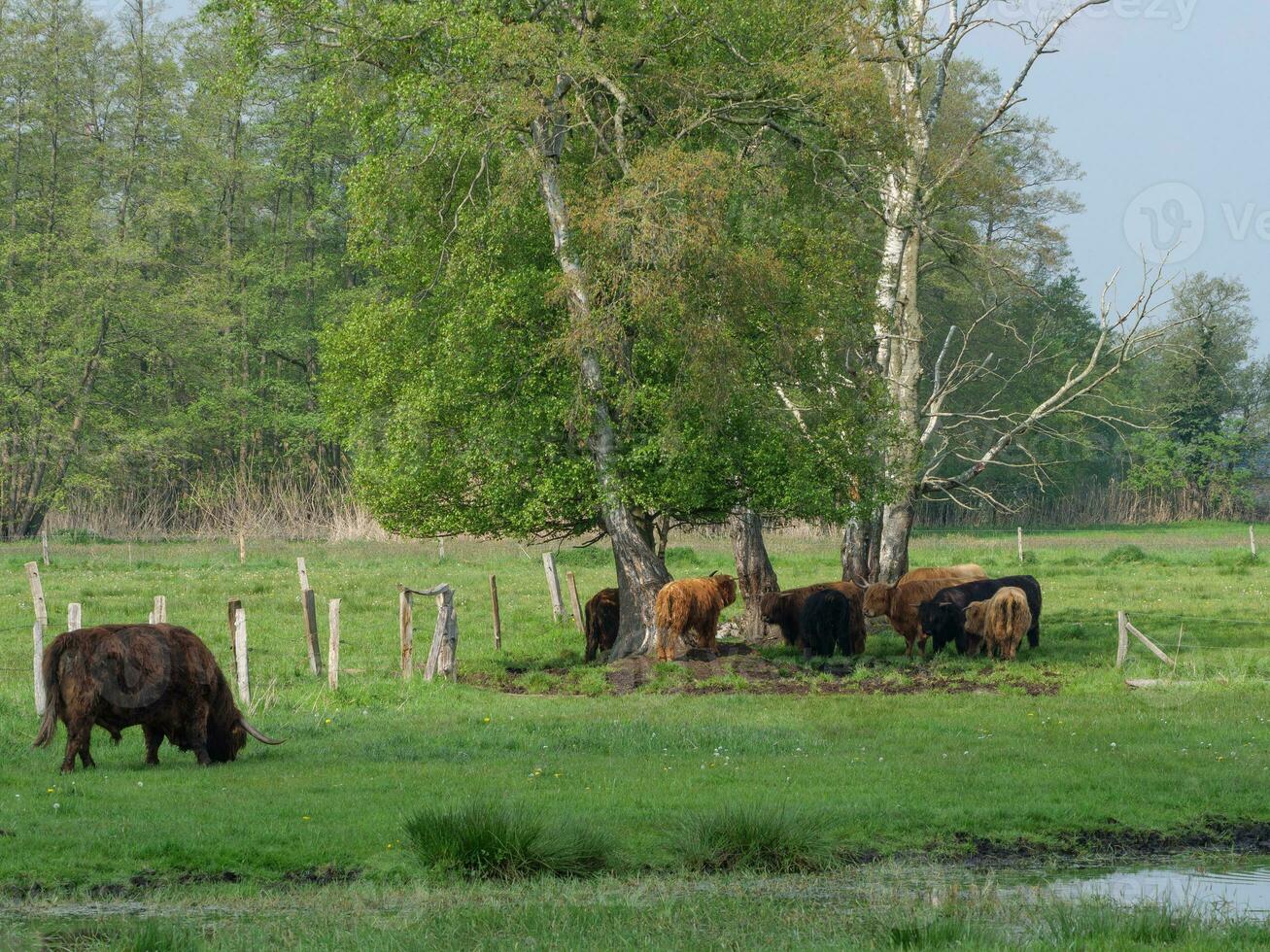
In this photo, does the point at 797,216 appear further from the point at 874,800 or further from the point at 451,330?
the point at 874,800

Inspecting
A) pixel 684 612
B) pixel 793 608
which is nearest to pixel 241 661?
pixel 684 612

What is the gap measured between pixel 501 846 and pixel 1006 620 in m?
15.3

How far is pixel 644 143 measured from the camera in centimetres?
2434

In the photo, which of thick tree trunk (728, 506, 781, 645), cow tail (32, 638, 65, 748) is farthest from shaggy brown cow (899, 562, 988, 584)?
cow tail (32, 638, 65, 748)

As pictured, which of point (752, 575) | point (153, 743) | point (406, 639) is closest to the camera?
point (153, 743)

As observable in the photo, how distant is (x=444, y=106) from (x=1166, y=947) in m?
18.4

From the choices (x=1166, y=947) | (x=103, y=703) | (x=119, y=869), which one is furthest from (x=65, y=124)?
(x=1166, y=947)

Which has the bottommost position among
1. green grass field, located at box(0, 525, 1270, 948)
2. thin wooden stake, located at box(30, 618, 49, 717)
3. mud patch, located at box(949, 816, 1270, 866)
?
mud patch, located at box(949, 816, 1270, 866)

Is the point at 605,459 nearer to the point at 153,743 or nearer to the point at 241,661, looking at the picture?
the point at 241,661

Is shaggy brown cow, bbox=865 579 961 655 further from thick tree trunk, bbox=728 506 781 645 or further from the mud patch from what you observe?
the mud patch

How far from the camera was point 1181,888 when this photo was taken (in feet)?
35.1

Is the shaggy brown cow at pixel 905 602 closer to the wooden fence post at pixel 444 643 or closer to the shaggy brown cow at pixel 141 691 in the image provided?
the wooden fence post at pixel 444 643

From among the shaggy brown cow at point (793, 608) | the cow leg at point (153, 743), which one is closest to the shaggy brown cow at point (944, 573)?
the shaggy brown cow at point (793, 608)

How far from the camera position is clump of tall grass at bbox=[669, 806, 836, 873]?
1102cm
